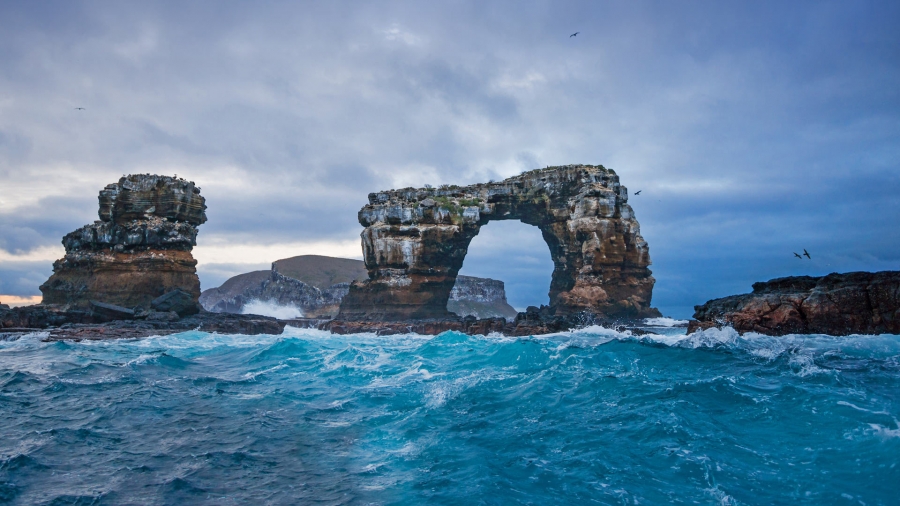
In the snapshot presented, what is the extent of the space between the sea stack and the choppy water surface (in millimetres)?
26103

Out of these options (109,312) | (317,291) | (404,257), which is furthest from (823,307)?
(317,291)

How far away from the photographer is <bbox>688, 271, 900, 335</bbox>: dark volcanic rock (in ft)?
46.9

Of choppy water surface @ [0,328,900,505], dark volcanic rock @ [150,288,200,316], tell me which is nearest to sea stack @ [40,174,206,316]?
dark volcanic rock @ [150,288,200,316]

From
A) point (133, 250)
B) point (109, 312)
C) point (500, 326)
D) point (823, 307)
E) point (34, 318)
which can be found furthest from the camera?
point (133, 250)

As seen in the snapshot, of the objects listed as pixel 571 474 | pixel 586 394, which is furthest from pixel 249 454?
pixel 586 394

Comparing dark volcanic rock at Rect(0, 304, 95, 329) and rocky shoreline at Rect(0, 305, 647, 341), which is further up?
dark volcanic rock at Rect(0, 304, 95, 329)

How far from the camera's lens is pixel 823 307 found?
14992 millimetres

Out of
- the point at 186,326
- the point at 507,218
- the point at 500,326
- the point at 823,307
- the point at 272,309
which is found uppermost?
the point at 507,218

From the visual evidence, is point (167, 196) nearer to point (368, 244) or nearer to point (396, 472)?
point (368, 244)

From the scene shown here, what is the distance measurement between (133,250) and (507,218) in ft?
94.5

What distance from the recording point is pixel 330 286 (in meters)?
71.1

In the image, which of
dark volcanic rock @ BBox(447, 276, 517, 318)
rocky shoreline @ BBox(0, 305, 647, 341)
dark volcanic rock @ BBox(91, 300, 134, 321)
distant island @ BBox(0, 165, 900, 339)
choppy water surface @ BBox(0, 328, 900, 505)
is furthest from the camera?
dark volcanic rock @ BBox(447, 276, 517, 318)

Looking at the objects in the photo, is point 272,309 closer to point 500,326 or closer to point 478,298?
point 478,298

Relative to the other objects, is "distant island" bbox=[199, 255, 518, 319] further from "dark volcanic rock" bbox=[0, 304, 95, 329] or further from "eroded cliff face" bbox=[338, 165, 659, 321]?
"dark volcanic rock" bbox=[0, 304, 95, 329]
